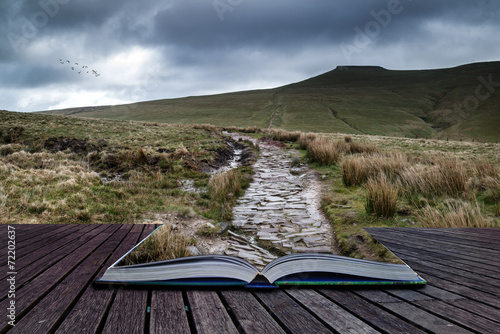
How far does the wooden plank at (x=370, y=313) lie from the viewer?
3.71ft

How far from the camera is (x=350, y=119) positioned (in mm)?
53500

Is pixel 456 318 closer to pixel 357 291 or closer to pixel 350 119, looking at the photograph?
pixel 357 291

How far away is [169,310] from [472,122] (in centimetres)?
6641

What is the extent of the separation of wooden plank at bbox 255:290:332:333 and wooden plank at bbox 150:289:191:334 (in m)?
0.40

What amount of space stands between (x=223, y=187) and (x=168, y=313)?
5.56 m

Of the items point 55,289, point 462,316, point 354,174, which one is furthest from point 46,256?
point 354,174

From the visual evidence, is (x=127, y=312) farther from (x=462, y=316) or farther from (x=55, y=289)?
(x=462, y=316)

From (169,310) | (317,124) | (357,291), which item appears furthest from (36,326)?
(317,124)

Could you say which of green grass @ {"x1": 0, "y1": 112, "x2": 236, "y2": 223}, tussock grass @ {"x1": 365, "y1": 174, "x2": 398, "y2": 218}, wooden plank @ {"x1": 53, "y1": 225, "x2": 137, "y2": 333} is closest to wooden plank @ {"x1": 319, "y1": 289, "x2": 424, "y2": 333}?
wooden plank @ {"x1": 53, "y1": 225, "x2": 137, "y2": 333}

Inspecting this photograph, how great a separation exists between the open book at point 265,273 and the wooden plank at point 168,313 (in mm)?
87

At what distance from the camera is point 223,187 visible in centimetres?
677

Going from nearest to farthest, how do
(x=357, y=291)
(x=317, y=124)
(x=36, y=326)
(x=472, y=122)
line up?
(x=36, y=326)
(x=357, y=291)
(x=317, y=124)
(x=472, y=122)

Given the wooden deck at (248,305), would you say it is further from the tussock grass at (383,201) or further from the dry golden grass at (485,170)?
the dry golden grass at (485,170)

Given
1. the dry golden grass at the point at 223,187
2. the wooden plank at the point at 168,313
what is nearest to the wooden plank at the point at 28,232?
the wooden plank at the point at 168,313
